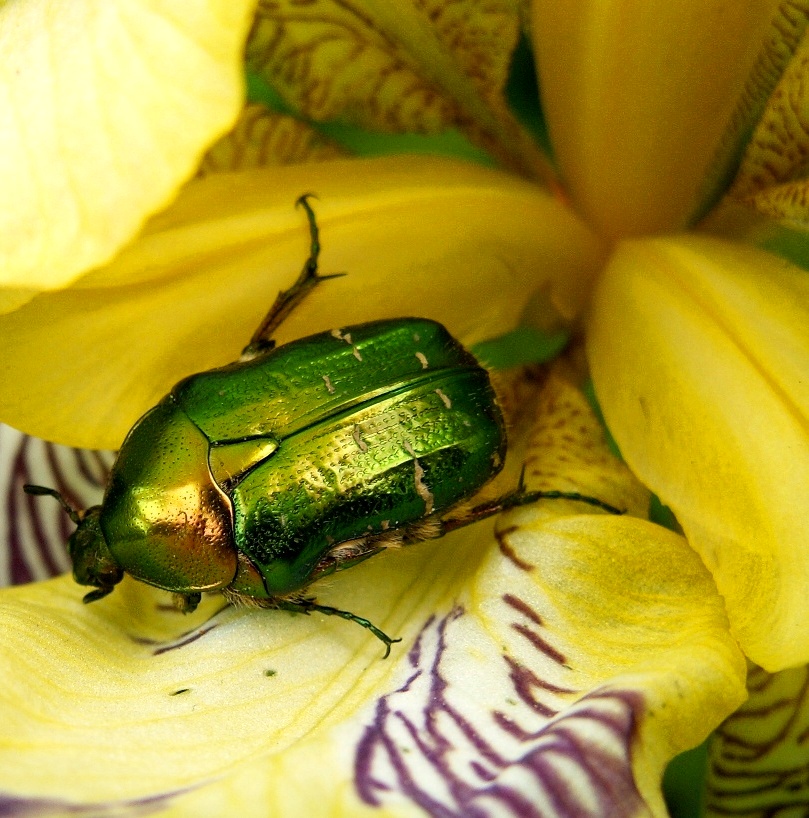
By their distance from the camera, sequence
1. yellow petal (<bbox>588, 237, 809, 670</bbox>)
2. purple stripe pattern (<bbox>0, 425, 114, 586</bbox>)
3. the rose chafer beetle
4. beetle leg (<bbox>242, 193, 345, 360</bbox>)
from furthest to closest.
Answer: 1. purple stripe pattern (<bbox>0, 425, 114, 586</bbox>)
2. beetle leg (<bbox>242, 193, 345, 360</bbox>)
3. the rose chafer beetle
4. yellow petal (<bbox>588, 237, 809, 670</bbox>)

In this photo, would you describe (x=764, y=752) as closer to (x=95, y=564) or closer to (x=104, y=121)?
(x=95, y=564)

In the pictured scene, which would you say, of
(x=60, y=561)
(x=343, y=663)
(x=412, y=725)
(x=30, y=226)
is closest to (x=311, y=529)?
(x=343, y=663)

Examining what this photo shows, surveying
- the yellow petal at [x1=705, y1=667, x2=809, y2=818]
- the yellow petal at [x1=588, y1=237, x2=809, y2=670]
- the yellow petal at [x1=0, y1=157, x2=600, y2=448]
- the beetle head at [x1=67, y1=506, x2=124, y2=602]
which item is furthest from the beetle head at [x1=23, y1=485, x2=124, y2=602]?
the yellow petal at [x1=705, y1=667, x2=809, y2=818]

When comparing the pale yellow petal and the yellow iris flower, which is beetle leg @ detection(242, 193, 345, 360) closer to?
the yellow iris flower

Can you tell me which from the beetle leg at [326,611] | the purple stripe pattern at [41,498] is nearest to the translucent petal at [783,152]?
the beetle leg at [326,611]

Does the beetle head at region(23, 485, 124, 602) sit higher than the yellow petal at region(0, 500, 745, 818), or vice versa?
the yellow petal at region(0, 500, 745, 818)
